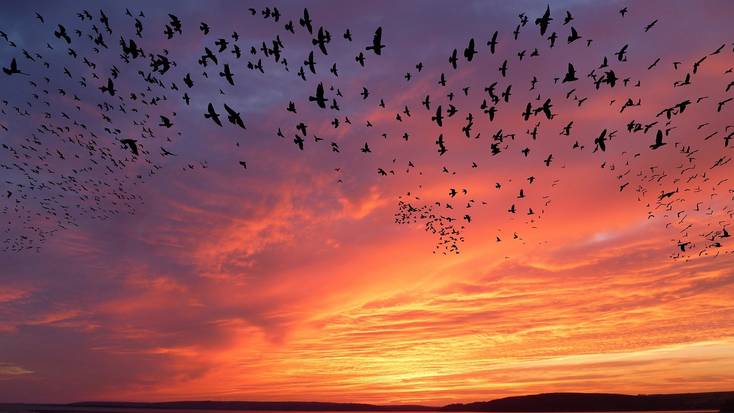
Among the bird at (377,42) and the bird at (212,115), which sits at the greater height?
the bird at (377,42)

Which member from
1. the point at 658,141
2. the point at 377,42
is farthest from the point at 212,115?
the point at 658,141

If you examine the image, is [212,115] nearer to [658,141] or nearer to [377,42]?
[377,42]

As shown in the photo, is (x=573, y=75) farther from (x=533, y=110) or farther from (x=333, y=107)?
(x=333, y=107)

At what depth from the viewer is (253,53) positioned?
35219mm

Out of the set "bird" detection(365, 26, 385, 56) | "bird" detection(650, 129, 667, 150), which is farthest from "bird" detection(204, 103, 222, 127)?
"bird" detection(650, 129, 667, 150)

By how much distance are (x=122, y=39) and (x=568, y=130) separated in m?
30.8

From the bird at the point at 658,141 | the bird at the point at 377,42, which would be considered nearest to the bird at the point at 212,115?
the bird at the point at 377,42

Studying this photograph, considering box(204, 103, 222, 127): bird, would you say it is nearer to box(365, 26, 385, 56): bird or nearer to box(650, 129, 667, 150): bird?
box(365, 26, 385, 56): bird

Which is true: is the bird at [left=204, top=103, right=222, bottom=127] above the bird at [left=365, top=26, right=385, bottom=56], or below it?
below

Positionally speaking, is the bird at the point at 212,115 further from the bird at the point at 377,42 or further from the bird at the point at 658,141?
the bird at the point at 658,141

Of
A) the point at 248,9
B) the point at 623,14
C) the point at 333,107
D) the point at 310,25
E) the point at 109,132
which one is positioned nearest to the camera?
the point at 310,25

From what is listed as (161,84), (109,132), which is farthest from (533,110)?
(109,132)

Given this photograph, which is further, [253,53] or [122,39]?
[253,53]

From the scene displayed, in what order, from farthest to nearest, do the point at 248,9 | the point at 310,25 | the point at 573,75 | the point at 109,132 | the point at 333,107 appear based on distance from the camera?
1. the point at 109,132
2. the point at 333,107
3. the point at 248,9
4. the point at 573,75
5. the point at 310,25
